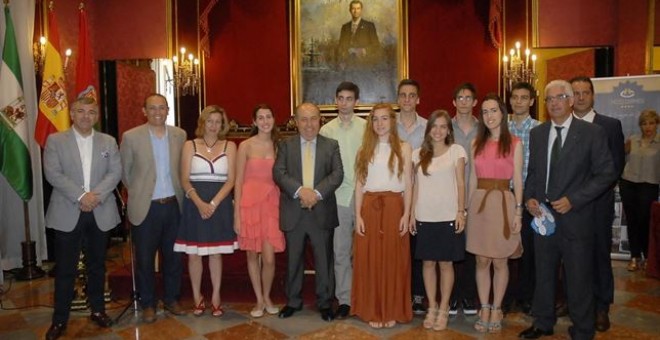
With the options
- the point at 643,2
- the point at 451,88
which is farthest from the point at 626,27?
the point at 451,88

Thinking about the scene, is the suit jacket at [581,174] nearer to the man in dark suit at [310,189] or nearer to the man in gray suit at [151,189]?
the man in dark suit at [310,189]

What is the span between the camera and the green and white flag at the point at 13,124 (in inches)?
211

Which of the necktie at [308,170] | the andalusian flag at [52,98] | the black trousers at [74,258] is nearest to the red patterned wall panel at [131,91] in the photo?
the andalusian flag at [52,98]

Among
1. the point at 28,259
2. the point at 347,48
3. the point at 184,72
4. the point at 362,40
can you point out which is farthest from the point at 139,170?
the point at 362,40

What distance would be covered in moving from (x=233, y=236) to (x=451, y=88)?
15.5 ft

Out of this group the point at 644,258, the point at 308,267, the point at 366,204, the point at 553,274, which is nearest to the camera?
the point at 553,274

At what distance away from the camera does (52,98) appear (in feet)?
17.9

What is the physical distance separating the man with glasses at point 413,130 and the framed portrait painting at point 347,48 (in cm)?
362

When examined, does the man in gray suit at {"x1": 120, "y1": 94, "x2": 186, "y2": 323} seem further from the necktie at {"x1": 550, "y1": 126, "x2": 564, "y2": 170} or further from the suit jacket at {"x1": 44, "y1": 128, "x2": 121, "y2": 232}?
the necktie at {"x1": 550, "y1": 126, "x2": 564, "y2": 170}

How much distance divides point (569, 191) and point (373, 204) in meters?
1.27

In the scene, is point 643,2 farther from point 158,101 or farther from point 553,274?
point 158,101

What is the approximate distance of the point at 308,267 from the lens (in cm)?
487

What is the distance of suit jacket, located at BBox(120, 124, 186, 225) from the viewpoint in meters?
4.11

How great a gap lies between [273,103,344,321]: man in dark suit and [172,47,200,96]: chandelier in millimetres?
3994
